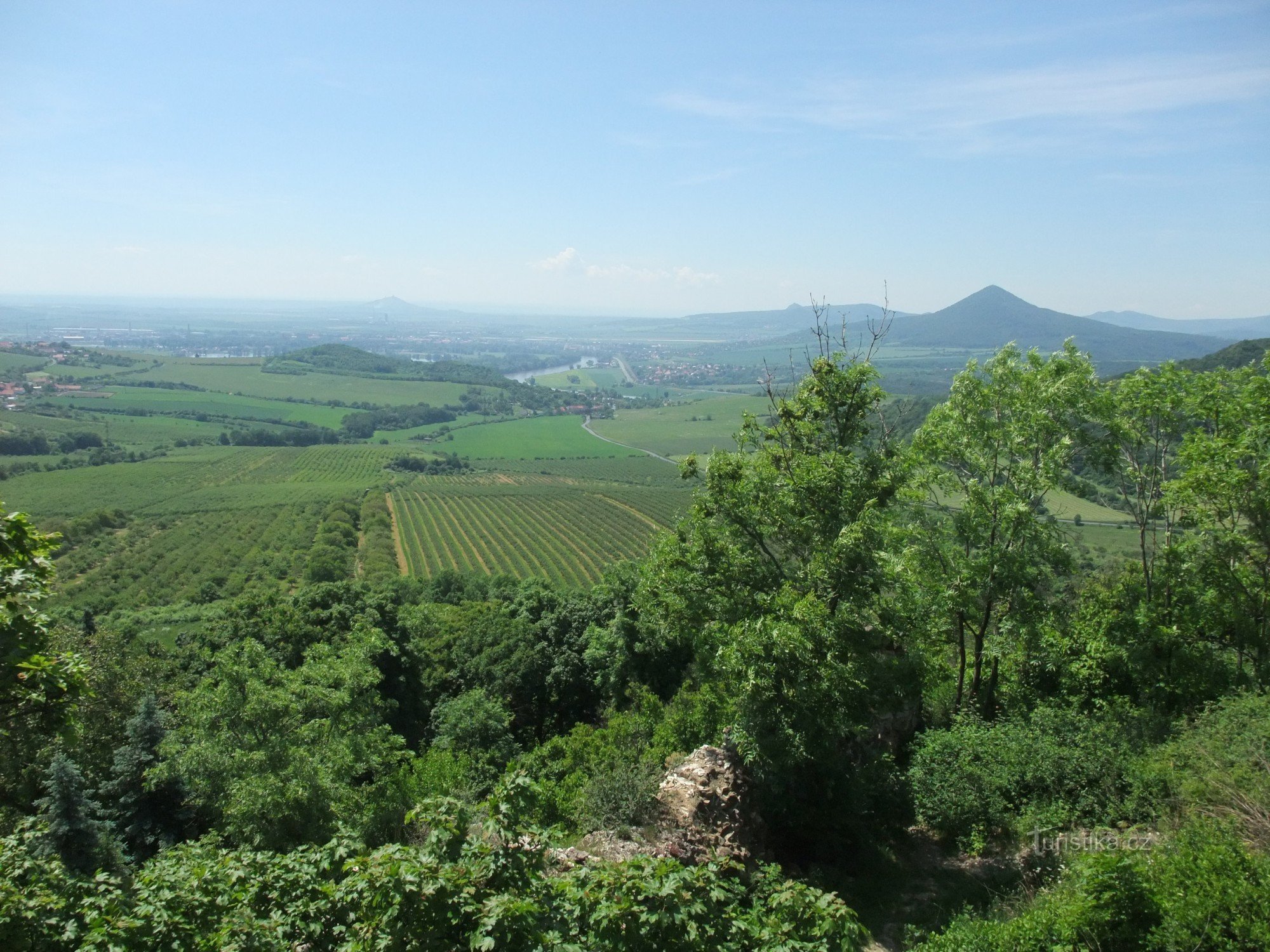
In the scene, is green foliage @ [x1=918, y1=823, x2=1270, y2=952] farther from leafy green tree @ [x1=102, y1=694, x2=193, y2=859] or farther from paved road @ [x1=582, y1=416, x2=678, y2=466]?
paved road @ [x1=582, y1=416, x2=678, y2=466]

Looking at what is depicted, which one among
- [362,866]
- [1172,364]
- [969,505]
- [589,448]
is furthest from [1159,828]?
[589,448]

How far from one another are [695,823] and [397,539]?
2788 inches

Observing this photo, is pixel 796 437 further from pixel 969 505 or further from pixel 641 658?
pixel 641 658

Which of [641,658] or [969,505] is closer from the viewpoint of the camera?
[969,505]

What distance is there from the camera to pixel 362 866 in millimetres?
Result: 6848

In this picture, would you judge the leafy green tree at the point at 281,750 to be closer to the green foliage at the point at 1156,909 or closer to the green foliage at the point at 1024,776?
the green foliage at the point at 1024,776

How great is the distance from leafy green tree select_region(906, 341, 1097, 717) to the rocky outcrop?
5.00 metres

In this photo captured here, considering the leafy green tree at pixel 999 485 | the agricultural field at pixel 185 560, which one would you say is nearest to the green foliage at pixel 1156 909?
the leafy green tree at pixel 999 485

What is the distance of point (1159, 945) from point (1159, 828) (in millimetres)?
3609

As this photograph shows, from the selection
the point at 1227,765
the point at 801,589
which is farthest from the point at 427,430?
the point at 1227,765

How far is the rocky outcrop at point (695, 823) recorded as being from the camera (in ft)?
33.2

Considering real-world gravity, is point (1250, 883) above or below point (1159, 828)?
above

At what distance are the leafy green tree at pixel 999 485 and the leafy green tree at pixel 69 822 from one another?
1722 centimetres

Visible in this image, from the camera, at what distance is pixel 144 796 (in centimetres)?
1859
